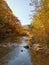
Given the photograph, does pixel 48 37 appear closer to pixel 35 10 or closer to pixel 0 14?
pixel 35 10


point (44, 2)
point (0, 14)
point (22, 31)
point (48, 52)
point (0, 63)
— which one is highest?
point (22, 31)

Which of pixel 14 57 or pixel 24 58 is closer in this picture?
pixel 24 58

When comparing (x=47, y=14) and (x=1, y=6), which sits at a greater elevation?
(x=1, y=6)

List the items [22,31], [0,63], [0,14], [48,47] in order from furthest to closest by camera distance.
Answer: [22,31] → [0,14] → [48,47] → [0,63]

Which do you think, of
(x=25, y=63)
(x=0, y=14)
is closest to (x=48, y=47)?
(x=25, y=63)

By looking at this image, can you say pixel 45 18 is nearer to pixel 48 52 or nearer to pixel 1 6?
pixel 48 52

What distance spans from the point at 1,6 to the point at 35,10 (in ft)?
97.8

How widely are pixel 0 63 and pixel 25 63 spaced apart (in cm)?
241

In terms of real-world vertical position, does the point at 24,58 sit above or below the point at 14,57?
below

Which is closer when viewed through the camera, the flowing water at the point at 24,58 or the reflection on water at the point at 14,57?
the flowing water at the point at 24,58

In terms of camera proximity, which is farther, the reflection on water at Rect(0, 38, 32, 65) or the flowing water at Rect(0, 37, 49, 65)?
the reflection on water at Rect(0, 38, 32, 65)

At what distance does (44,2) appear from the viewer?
1208 inches

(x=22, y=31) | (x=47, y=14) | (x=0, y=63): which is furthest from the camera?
(x=22, y=31)

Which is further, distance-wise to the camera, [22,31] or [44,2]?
[22,31]
